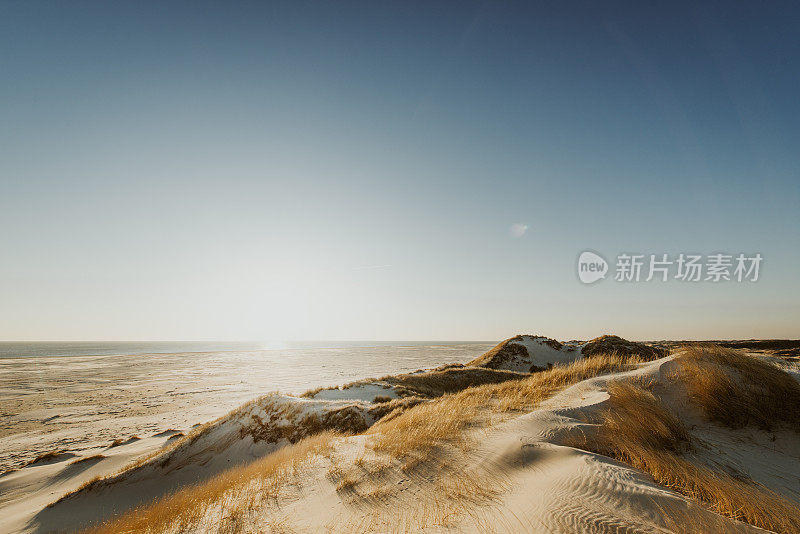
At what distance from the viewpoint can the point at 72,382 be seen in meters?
37.2

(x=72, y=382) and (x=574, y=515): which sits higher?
(x=574, y=515)

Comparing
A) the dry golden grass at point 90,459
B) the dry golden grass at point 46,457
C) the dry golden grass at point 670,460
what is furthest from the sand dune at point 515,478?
the dry golden grass at point 46,457

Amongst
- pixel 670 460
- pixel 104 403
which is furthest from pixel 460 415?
pixel 104 403

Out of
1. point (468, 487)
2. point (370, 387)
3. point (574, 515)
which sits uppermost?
point (574, 515)

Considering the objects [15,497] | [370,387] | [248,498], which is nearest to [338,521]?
[248,498]

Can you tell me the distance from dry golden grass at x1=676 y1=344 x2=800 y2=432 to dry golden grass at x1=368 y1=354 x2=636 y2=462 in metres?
2.94

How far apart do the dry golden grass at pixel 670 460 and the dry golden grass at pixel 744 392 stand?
A: 3.14 ft

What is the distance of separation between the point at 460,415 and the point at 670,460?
155 inches

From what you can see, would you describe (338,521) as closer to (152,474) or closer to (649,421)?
(649,421)

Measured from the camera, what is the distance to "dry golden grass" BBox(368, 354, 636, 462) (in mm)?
5830

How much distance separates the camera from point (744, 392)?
18.2 ft

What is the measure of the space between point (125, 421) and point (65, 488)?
11679 mm

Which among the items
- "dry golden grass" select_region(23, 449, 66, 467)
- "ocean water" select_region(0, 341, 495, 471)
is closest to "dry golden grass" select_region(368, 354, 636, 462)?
"dry golden grass" select_region(23, 449, 66, 467)

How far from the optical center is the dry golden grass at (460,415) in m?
5.83
